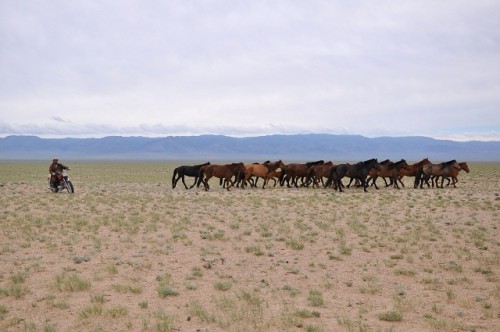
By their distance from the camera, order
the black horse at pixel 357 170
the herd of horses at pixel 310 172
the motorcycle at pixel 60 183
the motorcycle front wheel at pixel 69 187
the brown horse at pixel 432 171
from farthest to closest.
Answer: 1. the brown horse at pixel 432 171
2. the herd of horses at pixel 310 172
3. the black horse at pixel 357 170
4. the motorcycle front wheel at pixel 69 187
5. the motorcycle at pixel 60 183

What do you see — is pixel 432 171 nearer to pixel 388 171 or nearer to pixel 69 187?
pixel 388 171

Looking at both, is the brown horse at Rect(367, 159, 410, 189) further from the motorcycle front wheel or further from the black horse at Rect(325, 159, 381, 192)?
the motorcycle front wheel

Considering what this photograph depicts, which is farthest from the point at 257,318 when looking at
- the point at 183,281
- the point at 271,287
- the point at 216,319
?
the point at 183,281

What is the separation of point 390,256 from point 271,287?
3.97 m

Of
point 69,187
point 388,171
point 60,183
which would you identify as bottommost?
point 69,187

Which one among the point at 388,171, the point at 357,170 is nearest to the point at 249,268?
the point at 357,170

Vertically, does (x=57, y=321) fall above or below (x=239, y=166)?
below

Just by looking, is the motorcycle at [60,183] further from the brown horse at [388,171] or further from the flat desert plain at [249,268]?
the brown horse at [388,171]

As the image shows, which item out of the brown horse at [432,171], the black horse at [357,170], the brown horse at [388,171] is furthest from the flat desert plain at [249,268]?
the brown horse at [432,171]

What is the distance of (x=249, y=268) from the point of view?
10875 mm

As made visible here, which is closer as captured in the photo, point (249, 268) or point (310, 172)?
point (249, 268)

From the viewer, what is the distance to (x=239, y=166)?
28.5m

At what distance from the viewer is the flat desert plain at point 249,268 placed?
7.62 metres

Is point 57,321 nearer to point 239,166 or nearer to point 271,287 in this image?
point 271,287
